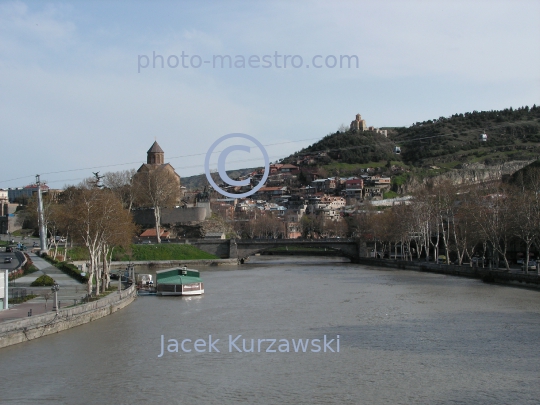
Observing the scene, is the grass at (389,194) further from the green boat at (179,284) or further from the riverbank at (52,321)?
the riverbank at (52,321)

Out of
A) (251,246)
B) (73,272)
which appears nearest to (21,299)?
(73,272)

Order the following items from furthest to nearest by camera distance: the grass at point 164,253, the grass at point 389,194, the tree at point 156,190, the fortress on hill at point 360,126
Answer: the fortress on hill at point 360,126, the grass at point 389,194, the tree at point 156,190, the grass at point 164,253

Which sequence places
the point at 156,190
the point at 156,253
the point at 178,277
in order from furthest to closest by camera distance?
the point at 156,190, the point at 156,253, the point at 178,277

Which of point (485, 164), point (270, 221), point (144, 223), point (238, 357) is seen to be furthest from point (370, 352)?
point (485, 164)

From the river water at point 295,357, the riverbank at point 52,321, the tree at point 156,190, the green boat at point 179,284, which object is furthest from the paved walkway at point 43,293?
the tree at point 156,190

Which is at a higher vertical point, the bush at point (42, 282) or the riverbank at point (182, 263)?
the bush at point (42, 282)

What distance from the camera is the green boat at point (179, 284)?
120 feet

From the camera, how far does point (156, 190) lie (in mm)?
76188

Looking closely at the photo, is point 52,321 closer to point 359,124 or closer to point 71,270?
point 71,270

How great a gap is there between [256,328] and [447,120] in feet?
523

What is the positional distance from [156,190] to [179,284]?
1610 inches

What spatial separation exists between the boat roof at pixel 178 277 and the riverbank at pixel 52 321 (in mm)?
8438

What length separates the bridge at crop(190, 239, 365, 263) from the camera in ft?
240

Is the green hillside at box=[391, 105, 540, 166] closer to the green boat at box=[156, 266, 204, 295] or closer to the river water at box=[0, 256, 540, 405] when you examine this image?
the green boat at box=[156, 266, 204, 295]
